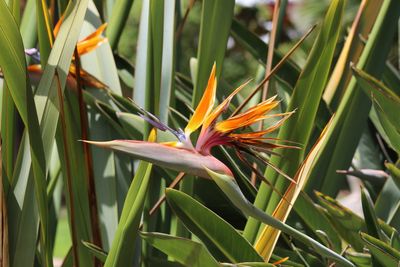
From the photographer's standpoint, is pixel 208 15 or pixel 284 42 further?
pixel 284 42

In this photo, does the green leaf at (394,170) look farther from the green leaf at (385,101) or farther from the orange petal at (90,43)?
the orange petal at (90,43)

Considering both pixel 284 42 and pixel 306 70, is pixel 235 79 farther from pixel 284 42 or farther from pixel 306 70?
pixel 306 70

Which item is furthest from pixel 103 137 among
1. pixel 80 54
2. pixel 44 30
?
pixel 44 30

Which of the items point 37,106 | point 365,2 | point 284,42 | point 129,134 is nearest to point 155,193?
point 129,134

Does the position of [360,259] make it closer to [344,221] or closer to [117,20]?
[344,221]

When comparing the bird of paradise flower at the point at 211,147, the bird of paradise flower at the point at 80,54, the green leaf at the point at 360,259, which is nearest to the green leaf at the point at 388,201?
the green leaf at the point at 360,259

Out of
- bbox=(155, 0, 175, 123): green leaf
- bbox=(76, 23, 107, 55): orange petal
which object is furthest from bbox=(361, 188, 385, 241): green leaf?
bbox=(76, 23, 107, 55): orange petal
